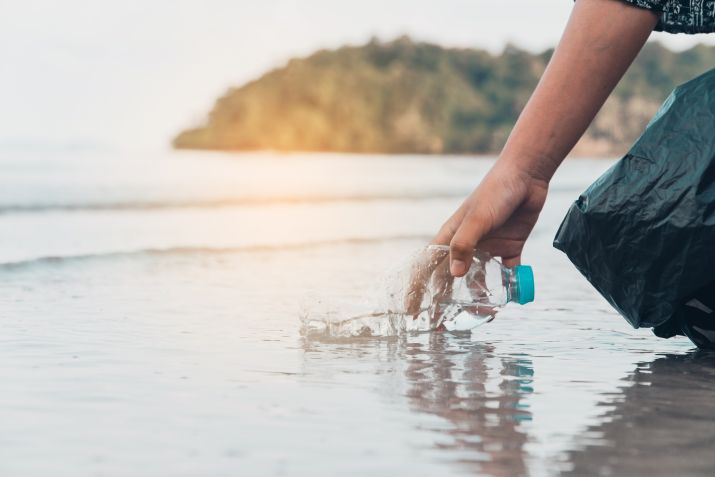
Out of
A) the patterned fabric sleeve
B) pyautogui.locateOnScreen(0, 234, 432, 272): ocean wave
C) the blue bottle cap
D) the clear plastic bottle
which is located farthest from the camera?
pyautogui.locateOnScreen(0, 234, 432, 272): ocean wave

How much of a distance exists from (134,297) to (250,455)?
2041mm

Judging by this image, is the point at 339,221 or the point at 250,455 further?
the point at 339,221

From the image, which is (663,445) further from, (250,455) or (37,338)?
(37,338)

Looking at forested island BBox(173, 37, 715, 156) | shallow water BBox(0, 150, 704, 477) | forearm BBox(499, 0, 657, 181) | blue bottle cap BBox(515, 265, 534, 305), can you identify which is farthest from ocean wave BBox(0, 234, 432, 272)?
forested island BBox(173, 37, 715, 156)

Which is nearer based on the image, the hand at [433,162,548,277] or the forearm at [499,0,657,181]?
the forearm at [499,0,657,181]

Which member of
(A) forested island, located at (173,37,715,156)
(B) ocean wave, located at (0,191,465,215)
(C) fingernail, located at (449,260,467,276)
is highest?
(A) forested island, located at (173,37,715,156)

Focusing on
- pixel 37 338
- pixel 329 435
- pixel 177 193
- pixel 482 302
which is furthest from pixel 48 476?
pixel 177 193

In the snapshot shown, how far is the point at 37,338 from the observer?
2582mm

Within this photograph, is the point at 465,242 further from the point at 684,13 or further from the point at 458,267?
the point at 684,13

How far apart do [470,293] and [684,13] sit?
93 cm

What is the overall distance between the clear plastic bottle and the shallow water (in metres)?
0.06

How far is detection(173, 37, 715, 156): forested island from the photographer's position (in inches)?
1420

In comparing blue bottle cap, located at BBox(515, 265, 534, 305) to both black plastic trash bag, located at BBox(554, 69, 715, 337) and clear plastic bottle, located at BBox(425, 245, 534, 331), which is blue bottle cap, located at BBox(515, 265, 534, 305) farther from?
black plastic trash bag, located at BBox(554, 69, 715, 337)

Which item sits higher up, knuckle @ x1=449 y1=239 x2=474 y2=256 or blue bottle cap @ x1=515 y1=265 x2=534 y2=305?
knuckle @ x1=449 y1=239 x2=474 y2=256
